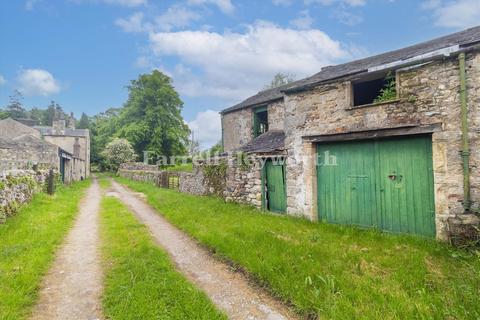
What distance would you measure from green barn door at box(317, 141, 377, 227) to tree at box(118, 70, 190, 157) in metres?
29.7

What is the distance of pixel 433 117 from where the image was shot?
5852 mm

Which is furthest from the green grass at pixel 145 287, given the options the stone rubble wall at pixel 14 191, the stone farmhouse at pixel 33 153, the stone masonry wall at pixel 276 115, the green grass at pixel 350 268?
the stone farmhouse at pixel 33 153

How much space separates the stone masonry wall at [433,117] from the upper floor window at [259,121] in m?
6.64

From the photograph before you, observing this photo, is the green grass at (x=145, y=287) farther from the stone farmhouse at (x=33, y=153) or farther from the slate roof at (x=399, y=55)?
the stone farmhouse at (x=33, y=153)

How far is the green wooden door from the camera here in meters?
9.16

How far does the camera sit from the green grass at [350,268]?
10.1 feet

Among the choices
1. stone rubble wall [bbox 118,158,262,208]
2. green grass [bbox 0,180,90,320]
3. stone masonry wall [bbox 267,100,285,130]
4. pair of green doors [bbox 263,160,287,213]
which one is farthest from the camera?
stone masonry wall [bbox 267,100,285,130]

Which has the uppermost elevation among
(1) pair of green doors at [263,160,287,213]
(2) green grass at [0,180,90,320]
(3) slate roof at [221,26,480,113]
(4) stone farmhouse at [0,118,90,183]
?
(3) slate roof at [221,26,480,113]

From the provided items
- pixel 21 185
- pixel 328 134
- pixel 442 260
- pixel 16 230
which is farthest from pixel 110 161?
pixel 442 260

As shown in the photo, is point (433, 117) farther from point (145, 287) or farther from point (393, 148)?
point (145, 287)

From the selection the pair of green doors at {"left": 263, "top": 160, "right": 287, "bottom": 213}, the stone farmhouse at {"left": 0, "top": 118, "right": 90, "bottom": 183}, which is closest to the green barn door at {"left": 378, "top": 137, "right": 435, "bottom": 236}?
the pair of green doors at {"left": 263, "top": 160, "right": 287, "bottom": 213}

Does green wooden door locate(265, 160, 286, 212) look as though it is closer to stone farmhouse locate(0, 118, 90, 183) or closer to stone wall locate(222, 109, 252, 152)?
stone wall locate(222, 109, 252, 152)

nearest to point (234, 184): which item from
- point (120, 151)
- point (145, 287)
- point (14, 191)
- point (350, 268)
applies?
point (350, 268)

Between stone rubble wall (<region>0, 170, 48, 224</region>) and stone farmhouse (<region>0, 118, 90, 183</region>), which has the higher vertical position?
stone farmhouse (<region>0, 118, 90, 183</region>)
